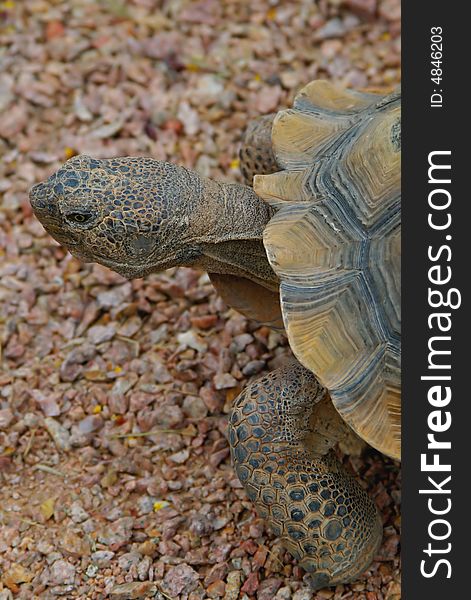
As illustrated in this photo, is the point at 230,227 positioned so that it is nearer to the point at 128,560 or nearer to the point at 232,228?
the point at 232,228

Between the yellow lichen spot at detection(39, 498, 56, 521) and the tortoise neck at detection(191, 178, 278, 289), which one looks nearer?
the tortoise neck at detection(191, 178, 278, 289)

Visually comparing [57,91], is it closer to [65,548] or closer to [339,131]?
[339,131]

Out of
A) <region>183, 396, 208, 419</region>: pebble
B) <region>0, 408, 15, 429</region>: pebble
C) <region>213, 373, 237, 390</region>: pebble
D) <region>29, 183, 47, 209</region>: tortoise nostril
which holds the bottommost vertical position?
<region>183, 396, 208, 419</region>: pebble

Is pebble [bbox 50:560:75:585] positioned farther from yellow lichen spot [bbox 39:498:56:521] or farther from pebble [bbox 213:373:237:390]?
pebble [bbox 213:373:237:390]

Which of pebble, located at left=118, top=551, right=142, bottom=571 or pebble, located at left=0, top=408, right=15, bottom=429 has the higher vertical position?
pebble, located at left=0, top=408, right=15, bottom=429

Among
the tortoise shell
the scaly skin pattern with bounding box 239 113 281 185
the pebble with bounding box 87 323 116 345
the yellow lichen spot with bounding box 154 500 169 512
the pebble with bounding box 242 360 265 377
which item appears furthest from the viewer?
the pebble with bounding box 87 323 116 345

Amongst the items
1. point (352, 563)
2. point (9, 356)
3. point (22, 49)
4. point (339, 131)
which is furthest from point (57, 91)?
point (352, 563)

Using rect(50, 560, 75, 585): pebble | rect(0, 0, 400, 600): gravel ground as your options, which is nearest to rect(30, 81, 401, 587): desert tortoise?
rect(0, 0, 400, 600): gravel ground
